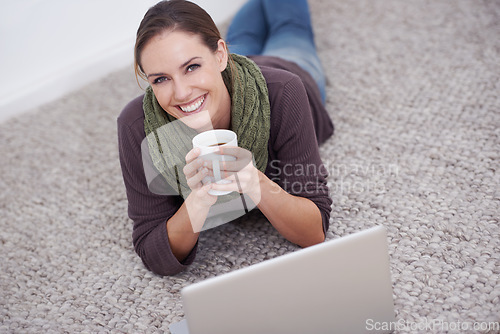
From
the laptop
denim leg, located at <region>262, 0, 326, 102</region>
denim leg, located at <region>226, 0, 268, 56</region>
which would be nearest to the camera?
the laptop

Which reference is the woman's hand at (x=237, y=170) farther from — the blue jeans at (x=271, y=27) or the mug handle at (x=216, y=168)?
the blue jeans at (x=271, y=27)

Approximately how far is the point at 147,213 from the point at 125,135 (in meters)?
0.21

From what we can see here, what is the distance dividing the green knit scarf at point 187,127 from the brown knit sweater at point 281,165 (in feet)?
0.14

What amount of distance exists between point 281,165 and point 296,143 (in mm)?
78

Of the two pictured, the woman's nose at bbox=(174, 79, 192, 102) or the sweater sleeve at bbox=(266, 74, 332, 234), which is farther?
the sweater sleeve at bbox=(266, 74, 332, 234)

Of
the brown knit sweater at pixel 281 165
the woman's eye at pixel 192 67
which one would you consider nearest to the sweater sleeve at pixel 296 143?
the brown knit sweater at pixel 281 165

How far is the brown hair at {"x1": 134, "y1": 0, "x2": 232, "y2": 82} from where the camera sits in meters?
1.19

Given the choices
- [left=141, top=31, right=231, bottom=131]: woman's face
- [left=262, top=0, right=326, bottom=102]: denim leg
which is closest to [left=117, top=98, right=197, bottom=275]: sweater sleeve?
[left=141, top=31, right=231, bottom=131]: woman's face

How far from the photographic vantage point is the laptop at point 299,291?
93 cm

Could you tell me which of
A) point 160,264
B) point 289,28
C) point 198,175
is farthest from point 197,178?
point 289,28

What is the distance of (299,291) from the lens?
3.16 ft

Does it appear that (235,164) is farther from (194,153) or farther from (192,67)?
(192,67)

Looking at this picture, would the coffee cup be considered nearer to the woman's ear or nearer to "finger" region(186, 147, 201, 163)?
"finger" region(186, 147, 201, 163)

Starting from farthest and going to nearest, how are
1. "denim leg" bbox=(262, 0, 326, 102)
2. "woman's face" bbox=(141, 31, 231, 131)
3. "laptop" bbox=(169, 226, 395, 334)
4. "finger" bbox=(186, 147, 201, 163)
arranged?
"denim leg" bbox=(262, 0, 326, 102), "woman's face" bbox=(141, 31, 231, 131), "finger" bbox=(186, 147, 201, 163), "laptop" bbox=(169, 226, 395, 334)
